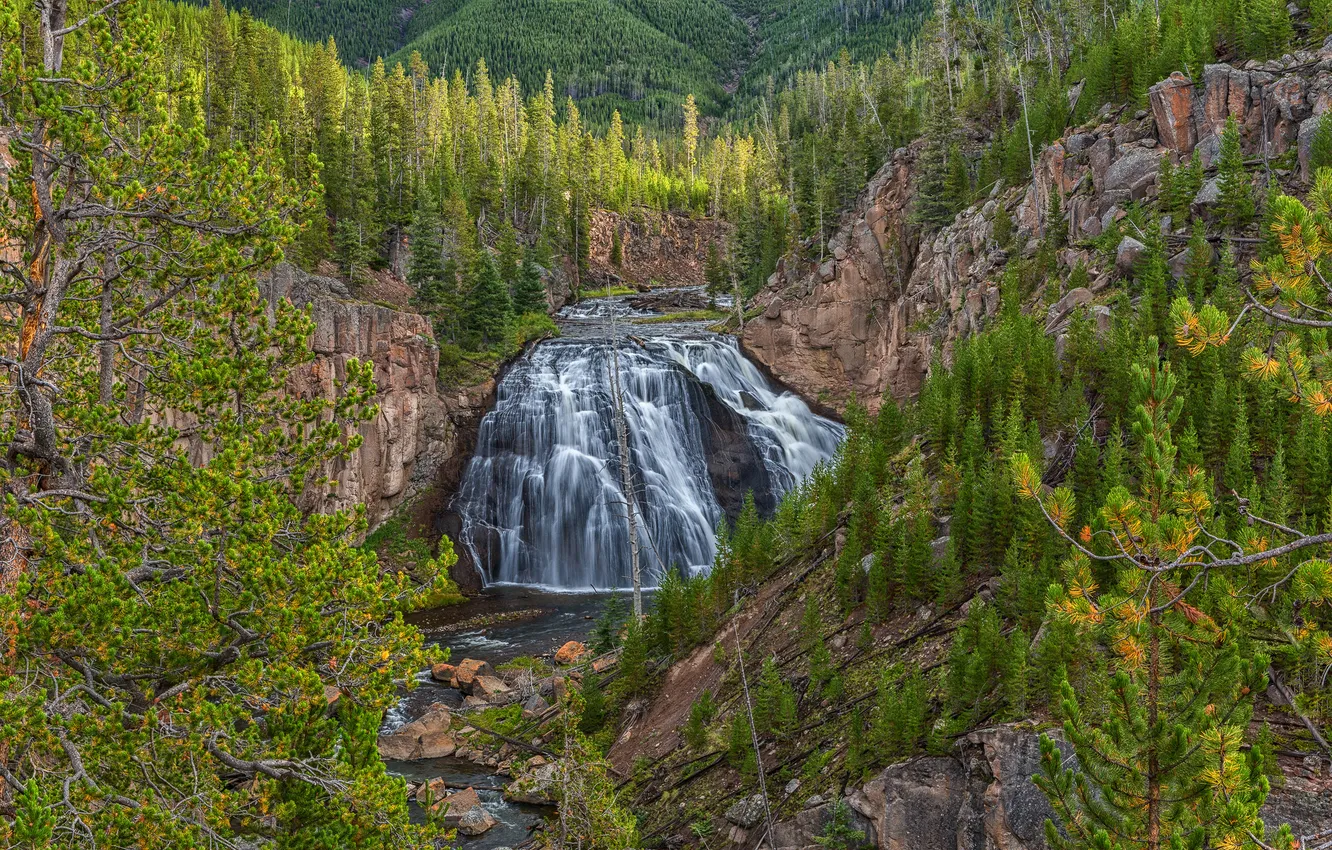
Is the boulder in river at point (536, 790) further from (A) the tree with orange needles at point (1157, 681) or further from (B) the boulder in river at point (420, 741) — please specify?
(A) the tree with orange needles at point (1157, 681)

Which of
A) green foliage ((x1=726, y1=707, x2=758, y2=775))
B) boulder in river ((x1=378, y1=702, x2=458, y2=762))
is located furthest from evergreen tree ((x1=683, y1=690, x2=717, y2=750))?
boulder in river ((x1=378, y1=702, x2=458, y2=762))

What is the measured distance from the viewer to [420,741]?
17.7m

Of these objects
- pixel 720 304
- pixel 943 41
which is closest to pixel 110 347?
pixel 720 304

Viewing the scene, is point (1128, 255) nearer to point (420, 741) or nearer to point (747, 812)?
point (747, 812)

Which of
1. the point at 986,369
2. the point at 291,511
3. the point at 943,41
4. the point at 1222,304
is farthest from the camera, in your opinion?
the point at 943,41

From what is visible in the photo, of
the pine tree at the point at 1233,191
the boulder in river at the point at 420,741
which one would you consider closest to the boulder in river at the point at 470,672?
the boulder in river at the point at 420,741

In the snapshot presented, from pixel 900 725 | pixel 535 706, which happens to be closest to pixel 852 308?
pixel 535 706

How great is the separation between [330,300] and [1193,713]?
3548 cm

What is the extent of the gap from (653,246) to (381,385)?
183 feet

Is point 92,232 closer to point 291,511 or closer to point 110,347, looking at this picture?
point 110,347

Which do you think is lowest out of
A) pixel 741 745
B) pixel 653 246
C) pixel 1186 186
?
pixel 741 745

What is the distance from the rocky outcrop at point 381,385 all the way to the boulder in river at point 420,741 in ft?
54.2

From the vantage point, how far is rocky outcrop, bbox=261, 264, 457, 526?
111ft

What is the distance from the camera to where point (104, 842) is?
5.74 meters
